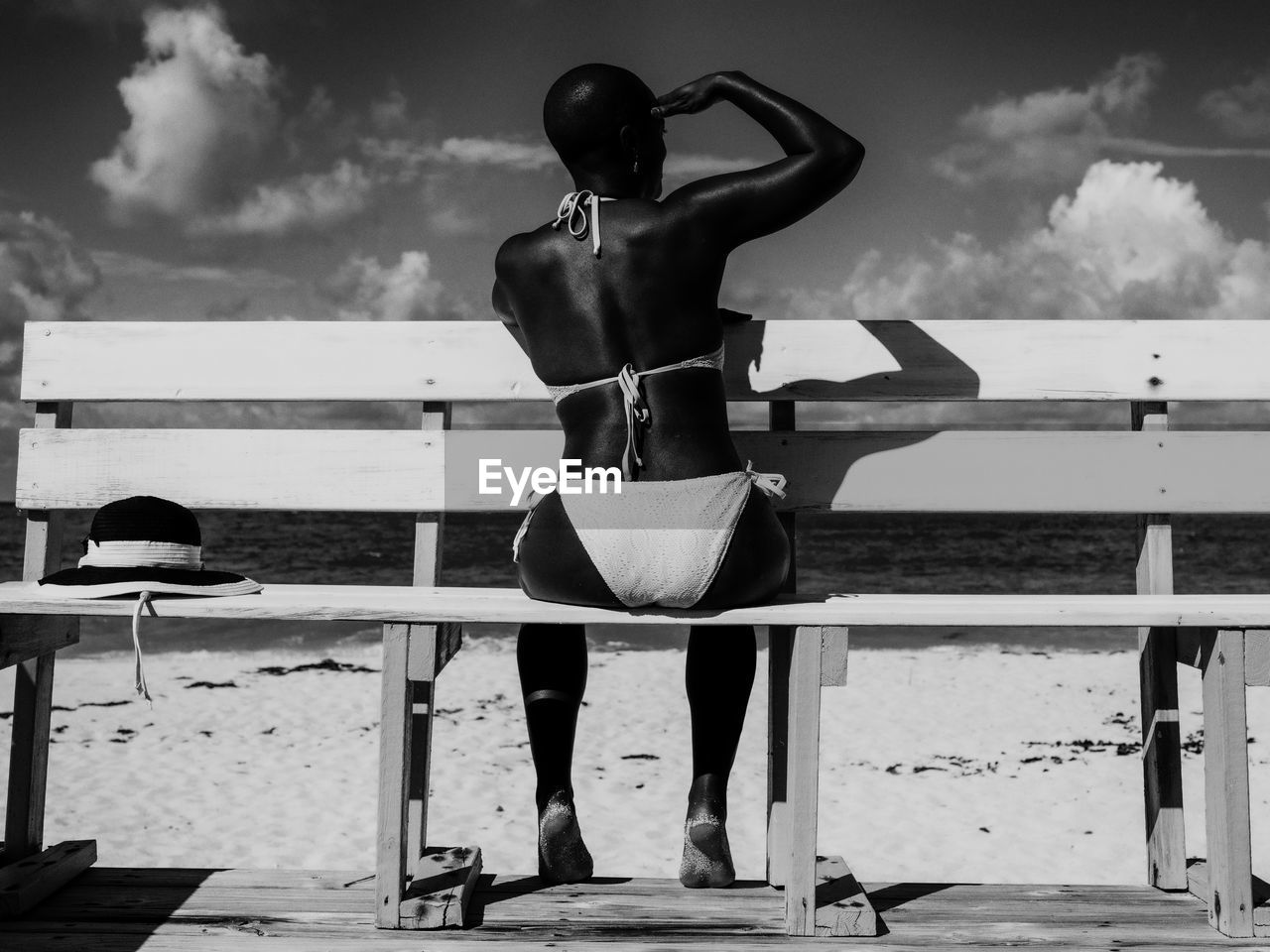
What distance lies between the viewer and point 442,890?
91.7 inches

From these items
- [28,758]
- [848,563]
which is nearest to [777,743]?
[28,758]

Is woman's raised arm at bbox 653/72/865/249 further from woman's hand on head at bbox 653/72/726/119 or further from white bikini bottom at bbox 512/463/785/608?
white bikini bottom at bbox 512/463/785/608

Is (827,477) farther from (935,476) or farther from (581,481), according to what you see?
(581,481)

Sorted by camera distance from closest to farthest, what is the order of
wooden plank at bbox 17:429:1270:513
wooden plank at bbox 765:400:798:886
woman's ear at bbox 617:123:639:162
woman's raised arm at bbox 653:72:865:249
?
1. woman's raised arm at bbox 653:72:865:249
2. woman's ear at bbox 617:123:639:162
3. wooden plank at bbox 765:400:798:886
4. wooden plank at bbox 17:429:1270:513

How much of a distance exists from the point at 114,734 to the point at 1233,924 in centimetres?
603

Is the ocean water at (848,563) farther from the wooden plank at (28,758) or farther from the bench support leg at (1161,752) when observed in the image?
the bench support leg at (1161,752)

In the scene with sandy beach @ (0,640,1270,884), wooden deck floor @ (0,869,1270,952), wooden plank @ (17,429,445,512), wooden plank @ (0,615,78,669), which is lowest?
sandy beach @ (0,640,1270,884)

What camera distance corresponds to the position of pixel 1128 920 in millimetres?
2354

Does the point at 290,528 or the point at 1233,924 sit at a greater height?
the point at 290,528

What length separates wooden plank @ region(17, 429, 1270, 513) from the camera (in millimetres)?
3061

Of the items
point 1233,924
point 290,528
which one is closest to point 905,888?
point 1233,924

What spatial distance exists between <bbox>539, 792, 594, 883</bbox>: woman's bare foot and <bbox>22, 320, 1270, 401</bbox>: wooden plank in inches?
48.9

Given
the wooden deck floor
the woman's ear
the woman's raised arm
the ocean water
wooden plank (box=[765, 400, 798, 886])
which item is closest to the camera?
the wooden deck floor

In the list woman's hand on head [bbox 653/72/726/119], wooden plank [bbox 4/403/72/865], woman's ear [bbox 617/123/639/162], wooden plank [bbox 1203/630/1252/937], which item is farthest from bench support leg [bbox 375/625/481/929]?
wooden plank [bbox 1203/630/1252/937]
